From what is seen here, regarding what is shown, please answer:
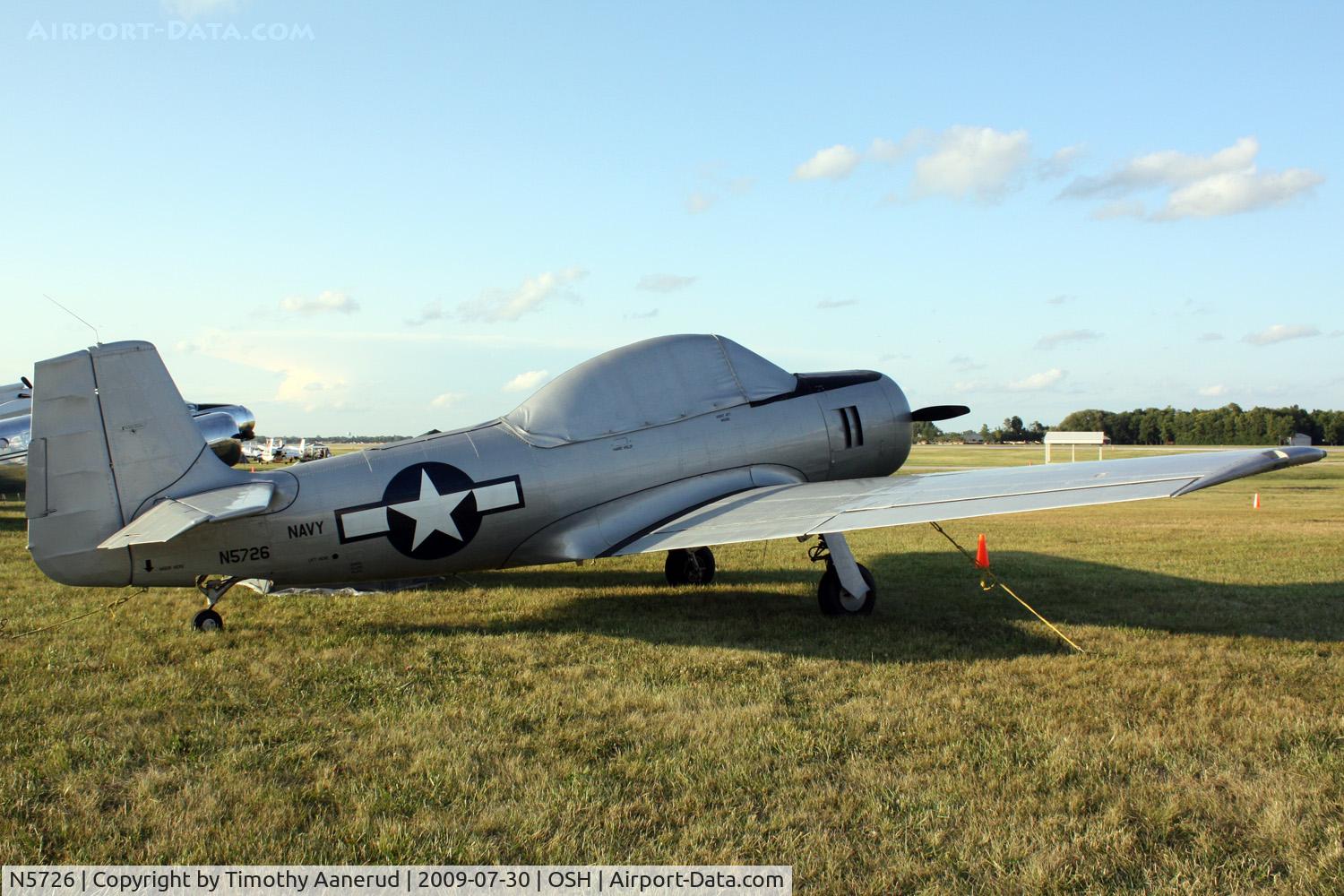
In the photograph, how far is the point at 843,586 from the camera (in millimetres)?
8234

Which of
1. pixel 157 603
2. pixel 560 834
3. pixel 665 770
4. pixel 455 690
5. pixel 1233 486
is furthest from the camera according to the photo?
pixel 1233 486

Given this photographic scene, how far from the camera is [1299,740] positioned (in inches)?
187

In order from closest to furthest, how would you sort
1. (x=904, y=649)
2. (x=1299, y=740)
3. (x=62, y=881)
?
(x=62, y=881)
(x=1299, y=740)
(x=904, y=649)

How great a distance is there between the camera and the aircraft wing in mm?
5966

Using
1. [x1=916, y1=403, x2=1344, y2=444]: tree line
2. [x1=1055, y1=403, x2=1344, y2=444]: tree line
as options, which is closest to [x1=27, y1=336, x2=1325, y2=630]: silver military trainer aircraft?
[x1=916, y1=403, x2=1344, y2=444]: tree line

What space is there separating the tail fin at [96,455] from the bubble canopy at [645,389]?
3157 mm

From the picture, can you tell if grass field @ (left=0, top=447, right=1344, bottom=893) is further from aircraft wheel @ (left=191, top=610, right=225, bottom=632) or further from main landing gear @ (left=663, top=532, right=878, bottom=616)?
main landing gear @ (left=663, top=532, right=878, bottom=616)

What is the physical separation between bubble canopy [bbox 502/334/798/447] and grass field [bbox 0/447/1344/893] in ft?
6.47

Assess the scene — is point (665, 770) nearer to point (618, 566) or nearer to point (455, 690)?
point (455, 690)

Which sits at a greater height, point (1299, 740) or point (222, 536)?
point (222, 536)

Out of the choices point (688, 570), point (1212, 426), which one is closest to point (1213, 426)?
point (1212, 426)

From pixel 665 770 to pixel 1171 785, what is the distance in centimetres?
250

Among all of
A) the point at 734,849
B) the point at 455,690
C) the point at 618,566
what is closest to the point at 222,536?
the point at 455,690

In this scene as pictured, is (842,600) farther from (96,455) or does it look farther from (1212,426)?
(1212,426)
